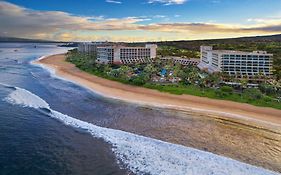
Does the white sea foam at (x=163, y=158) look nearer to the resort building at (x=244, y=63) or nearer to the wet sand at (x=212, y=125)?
the wet sand at (x=212, y=125)

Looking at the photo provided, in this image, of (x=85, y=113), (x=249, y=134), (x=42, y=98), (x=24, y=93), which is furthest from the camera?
(x=24, y=93)

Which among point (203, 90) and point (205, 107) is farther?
point (203, 90)

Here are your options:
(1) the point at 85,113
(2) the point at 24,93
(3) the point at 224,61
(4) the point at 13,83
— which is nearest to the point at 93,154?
(1) the point at 85,113

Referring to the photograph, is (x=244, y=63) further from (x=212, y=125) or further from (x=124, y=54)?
(x=124, y=54)

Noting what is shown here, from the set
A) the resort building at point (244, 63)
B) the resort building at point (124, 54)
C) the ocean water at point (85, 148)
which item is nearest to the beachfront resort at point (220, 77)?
the resort building at point (244, 63)

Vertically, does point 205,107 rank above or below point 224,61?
below

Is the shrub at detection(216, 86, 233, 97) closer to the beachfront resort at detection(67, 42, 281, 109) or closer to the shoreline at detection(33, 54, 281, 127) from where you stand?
the beachfront resort at detection(67, 42, 281, 109)

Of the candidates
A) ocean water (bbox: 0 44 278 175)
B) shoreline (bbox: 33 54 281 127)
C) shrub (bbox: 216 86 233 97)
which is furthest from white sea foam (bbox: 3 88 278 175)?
shrub (bbox: 216 86 233 97)

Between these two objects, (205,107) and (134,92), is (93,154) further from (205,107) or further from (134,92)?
(134,92)
